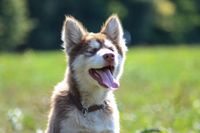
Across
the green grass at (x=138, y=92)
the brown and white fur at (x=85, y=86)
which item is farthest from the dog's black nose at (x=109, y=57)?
the green grass at (x=138, y=92)

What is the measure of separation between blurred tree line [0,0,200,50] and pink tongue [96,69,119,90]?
50.9 metres

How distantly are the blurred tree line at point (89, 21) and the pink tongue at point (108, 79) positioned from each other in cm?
5089

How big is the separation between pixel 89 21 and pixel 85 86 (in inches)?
2388

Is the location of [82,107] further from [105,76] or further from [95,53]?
[95,53]

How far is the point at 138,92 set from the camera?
1780cm

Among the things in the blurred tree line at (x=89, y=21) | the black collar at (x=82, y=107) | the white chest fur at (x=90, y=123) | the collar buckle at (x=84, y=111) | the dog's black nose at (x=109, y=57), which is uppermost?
the blurred tree line at (x=89, y=21)

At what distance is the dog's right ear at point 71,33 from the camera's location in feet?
28.3

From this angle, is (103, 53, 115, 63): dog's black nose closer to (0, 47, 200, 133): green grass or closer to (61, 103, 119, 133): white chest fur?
(61, 103, 119, 133): white chest fur

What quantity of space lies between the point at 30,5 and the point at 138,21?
10.9 metres

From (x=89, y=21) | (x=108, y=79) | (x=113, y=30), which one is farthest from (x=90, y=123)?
(x=89, y=21)

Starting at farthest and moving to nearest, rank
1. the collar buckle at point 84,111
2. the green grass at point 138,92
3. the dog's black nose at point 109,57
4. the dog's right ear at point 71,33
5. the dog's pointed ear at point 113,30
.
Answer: the green grass at point 138,92, the dog's pointed ear at point 113,30, the dog's right ear at point 71,33, the collar buckle at point 84,111, the dog's black nose at point 109,57

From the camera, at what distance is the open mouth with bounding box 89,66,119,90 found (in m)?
8.12

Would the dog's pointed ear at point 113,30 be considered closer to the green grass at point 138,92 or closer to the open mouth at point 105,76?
the open mouth at point 105,76

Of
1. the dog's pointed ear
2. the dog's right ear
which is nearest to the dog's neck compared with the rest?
the dog's right ear
